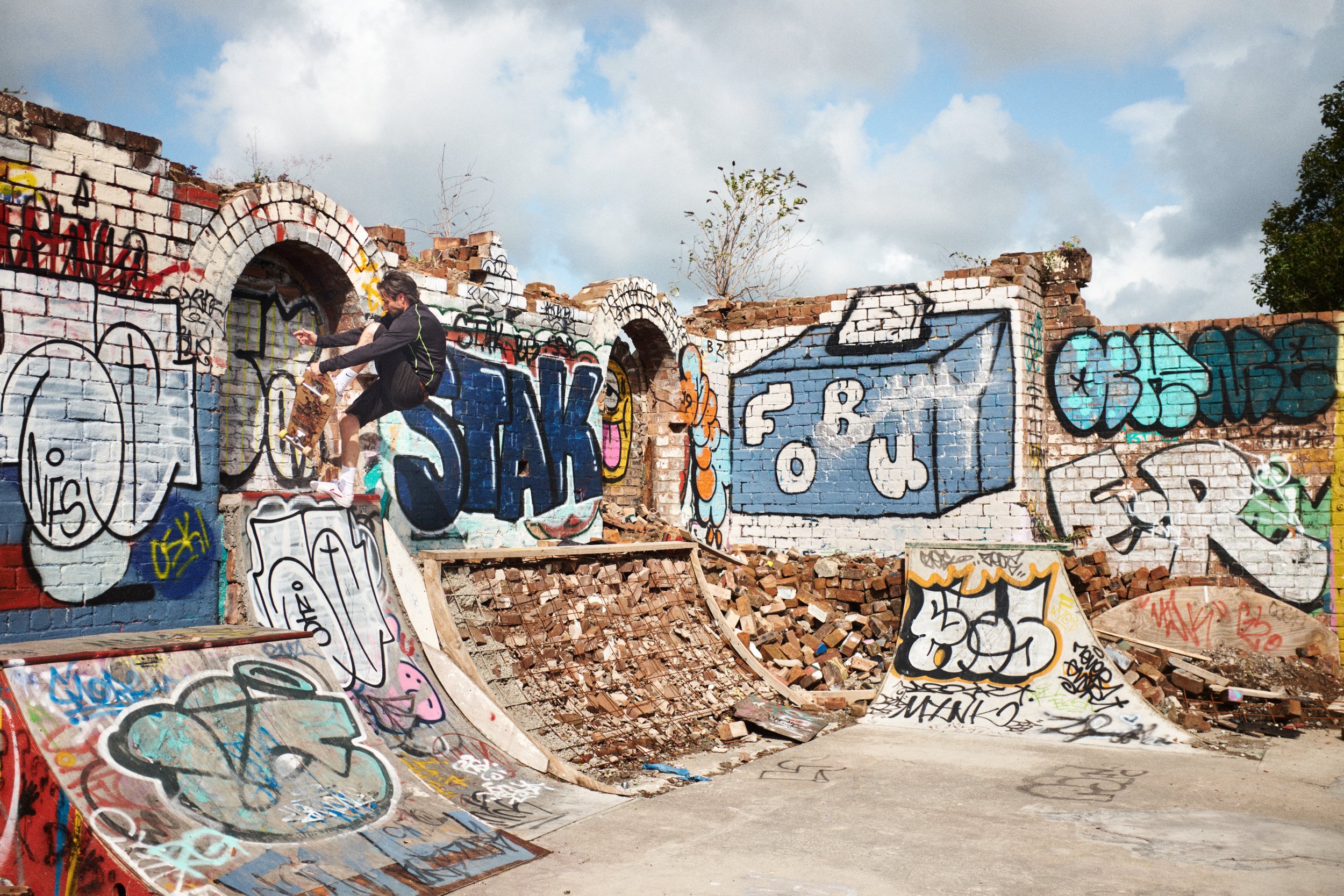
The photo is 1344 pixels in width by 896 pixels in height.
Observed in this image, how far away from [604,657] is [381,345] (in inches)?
137

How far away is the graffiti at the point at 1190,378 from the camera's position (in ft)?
38.8

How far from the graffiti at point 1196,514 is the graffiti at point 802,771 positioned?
234 inches

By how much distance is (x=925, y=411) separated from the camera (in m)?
13.4

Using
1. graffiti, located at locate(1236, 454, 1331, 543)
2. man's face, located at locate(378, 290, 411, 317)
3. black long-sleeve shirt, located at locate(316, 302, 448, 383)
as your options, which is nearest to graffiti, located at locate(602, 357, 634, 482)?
black long-sleeve shirt, located at locate(316, 302, 448, 383)

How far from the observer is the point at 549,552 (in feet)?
30.7

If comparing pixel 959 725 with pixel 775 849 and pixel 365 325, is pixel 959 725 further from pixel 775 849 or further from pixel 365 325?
pixel 365 325

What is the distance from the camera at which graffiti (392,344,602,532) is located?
382 inches

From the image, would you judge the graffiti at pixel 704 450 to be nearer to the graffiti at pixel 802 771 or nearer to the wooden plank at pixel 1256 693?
the graffiti at pixel 802 771

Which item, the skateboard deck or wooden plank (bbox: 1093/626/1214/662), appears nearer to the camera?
the skateboard deck

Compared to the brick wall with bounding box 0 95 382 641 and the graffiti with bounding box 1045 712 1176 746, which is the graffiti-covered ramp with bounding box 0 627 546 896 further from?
the graffiti with bounding box 1045 712 1176 746

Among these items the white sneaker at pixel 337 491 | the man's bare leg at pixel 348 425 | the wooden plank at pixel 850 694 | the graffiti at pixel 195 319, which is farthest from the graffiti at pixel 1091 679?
the graffiti at pixel 195 319

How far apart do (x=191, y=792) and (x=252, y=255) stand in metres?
4.32

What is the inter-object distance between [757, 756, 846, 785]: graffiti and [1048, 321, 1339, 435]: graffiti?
6.57 meters

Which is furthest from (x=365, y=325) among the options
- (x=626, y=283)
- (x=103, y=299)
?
(x=626, y=283)
